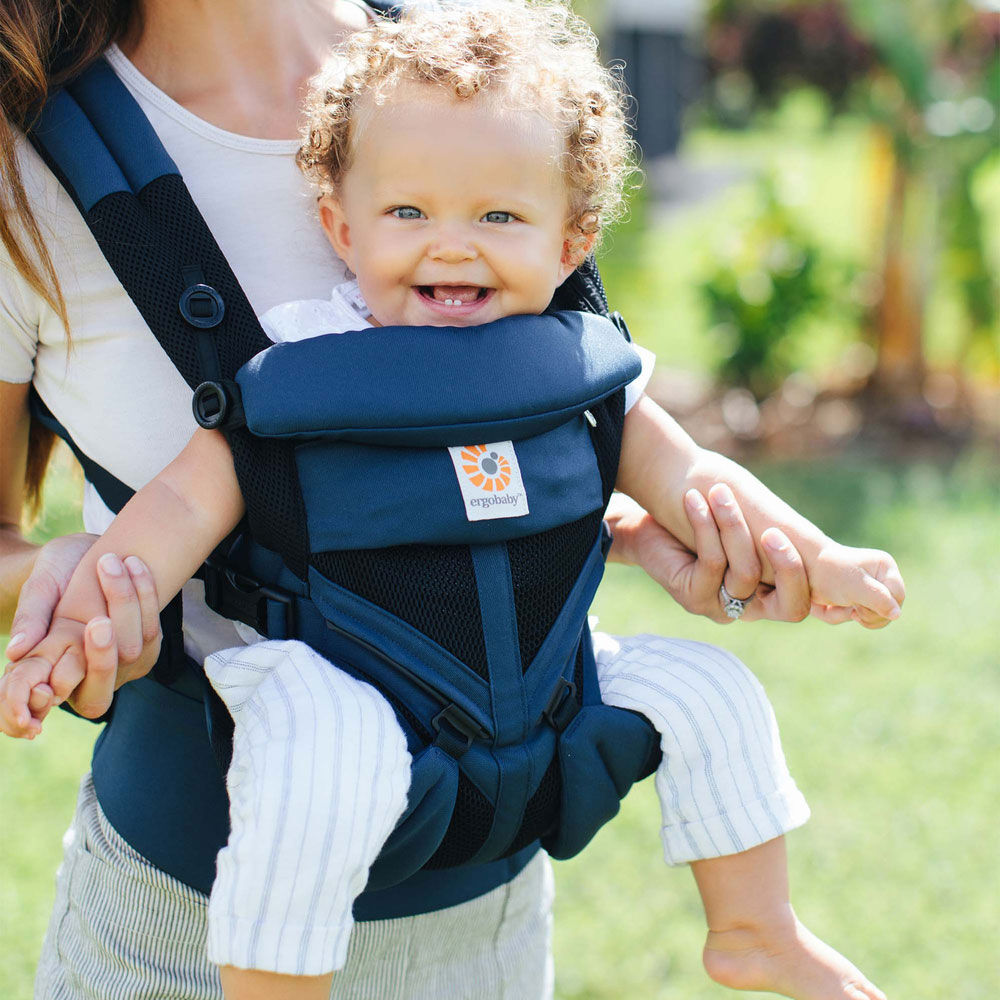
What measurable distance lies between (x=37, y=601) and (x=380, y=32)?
0.88 metres

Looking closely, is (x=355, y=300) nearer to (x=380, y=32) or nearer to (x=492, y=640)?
(x=380, y=32)

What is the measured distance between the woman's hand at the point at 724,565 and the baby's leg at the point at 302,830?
523 millimetres

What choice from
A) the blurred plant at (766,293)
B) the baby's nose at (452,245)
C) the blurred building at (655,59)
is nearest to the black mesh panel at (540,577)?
the baby's nose at (452,245)

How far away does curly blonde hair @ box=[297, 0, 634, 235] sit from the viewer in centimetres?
163

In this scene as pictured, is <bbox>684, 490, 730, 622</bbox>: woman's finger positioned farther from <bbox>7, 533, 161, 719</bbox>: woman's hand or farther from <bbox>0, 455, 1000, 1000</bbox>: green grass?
<bbox>0, 455, 1000, 1000</bbox>: green grass

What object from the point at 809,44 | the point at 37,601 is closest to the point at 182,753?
the point at 37,601

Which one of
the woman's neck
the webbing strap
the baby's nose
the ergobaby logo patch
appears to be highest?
the woman's neck

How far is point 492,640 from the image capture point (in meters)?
1.48

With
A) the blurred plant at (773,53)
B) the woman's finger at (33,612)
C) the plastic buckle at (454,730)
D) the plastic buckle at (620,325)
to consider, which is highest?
the plastic buckle at (620,325)

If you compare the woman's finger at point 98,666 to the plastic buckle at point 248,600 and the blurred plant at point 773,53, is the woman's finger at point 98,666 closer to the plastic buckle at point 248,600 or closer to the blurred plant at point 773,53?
the plastic buckle at point 248,600

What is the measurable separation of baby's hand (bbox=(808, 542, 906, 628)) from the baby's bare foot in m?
0.39

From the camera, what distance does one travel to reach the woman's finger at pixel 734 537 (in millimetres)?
1655

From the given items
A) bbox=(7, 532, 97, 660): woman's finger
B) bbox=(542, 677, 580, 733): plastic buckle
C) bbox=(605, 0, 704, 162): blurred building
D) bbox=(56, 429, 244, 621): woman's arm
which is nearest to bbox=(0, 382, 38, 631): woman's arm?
Answer: bbox=(7, 532, 97, 660): woman's finger

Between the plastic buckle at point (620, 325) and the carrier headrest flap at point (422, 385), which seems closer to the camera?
the carrier headrest flap at point (422, 385)
